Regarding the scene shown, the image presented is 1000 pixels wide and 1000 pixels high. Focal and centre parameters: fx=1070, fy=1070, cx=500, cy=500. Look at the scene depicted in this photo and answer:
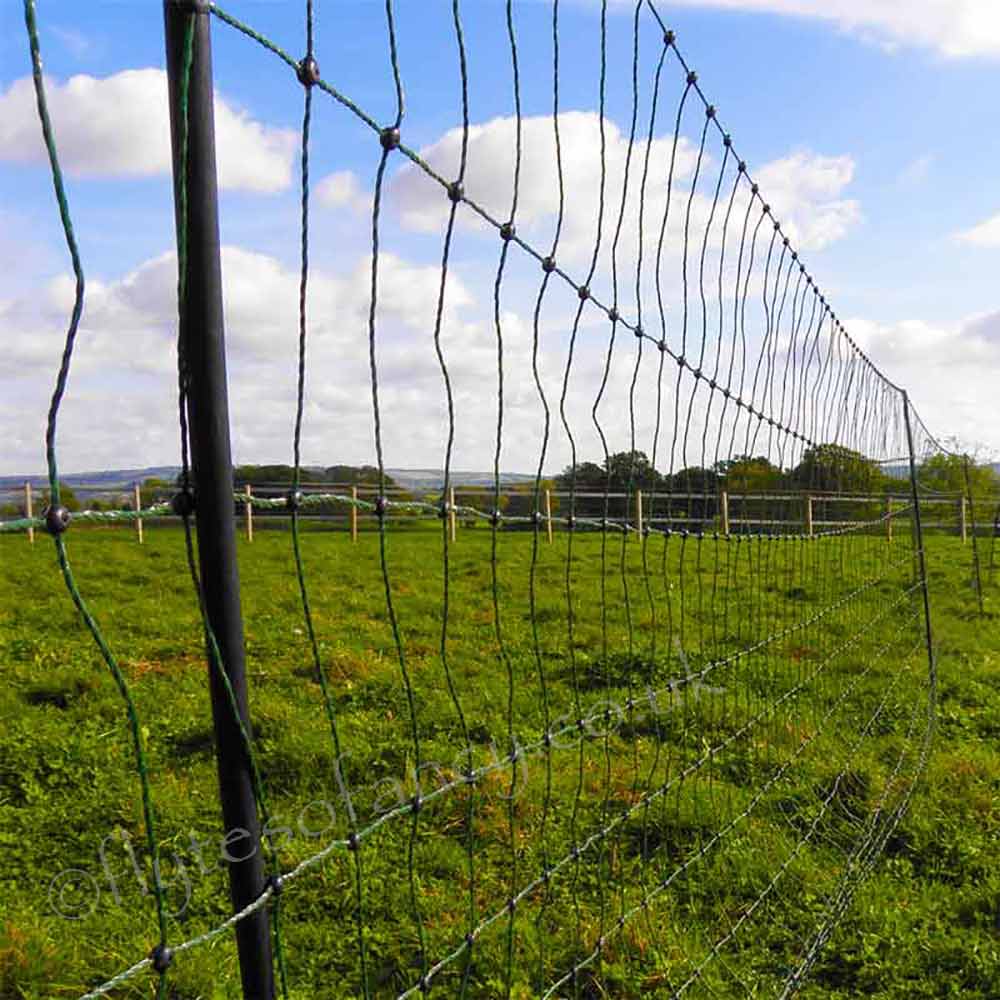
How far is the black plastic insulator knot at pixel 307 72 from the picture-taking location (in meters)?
1.31

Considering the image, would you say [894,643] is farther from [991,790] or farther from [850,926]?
[850,926]

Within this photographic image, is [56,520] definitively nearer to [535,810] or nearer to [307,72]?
[307,72]

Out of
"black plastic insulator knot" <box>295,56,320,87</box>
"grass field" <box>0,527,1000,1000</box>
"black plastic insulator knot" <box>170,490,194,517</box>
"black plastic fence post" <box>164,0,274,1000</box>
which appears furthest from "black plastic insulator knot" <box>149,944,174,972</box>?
"black plastic insulator knot" <box>295,56,320,87</box>

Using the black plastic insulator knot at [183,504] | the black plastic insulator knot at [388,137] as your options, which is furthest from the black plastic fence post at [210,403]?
the black plastic insulator knot at [388,137]

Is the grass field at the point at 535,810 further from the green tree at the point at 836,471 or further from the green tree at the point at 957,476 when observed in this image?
the green tree at the point at 957,476

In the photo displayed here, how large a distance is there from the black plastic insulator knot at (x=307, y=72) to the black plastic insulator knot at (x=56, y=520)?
24.6 inches

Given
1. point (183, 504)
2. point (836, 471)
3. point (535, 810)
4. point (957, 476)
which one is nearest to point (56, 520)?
point (183, 504)

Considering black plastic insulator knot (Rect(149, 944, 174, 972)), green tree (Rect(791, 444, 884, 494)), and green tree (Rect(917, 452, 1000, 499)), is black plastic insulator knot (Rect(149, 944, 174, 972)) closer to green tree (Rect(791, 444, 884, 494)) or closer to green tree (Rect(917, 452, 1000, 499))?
green tree (Rect(791, 444, 884, 494))

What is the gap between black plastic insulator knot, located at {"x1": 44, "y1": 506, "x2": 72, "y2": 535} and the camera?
3.29ft

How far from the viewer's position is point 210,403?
3.82ft

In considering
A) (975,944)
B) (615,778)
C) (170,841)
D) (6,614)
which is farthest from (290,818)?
(6,614)

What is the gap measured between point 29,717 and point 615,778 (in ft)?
8.77

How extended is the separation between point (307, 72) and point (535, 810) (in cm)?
310

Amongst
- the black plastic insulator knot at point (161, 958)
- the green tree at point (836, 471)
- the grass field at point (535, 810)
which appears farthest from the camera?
the green tree at point (836, 471)
